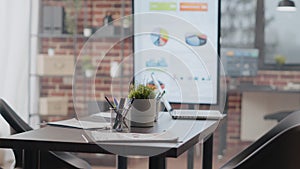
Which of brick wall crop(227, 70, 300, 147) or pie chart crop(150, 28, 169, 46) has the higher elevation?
pie chart crop(150, 28, 169, 46)

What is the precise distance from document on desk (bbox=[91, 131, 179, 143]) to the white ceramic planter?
23 centimetres

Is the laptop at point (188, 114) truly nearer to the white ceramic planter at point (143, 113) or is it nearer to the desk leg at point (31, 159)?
the white ceramic planter at point (143, 113)

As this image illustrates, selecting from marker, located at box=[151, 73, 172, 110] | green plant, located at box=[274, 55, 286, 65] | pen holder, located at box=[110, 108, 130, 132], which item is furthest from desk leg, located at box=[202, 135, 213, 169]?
green plant, located at box=[274, 55, 286, 65]

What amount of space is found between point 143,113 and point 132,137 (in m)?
0.37

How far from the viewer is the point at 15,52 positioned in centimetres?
495

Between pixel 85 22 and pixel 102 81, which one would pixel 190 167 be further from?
pixel 85 22

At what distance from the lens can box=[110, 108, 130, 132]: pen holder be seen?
2455 millimetres

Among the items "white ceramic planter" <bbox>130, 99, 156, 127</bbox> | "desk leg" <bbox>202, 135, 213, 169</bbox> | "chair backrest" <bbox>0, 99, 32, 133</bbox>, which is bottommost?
"desk leg" <bbox>202, 135, 213, 169</bbox>

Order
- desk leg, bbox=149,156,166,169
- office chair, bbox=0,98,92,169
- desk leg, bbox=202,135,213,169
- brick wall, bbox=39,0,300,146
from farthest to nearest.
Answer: brick wall, bbox=39,0,300,146 < desk leg, bbox=202,135,213,169 < office chair, bbox=0,98,92,169 < desk leg, bbox=149,156,166,169

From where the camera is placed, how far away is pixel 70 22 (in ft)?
18.5

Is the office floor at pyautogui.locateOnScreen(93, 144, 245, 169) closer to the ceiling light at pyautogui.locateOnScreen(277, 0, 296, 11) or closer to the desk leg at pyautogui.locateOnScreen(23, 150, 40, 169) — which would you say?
the ceiling light at pyautogui.locateOnScreen(277, 0, 296, 11)

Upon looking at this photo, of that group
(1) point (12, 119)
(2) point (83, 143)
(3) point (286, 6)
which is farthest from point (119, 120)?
(3) point (286, 6)

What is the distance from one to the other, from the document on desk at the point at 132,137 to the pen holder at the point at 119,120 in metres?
0.11

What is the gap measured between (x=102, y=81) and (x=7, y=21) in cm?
121
